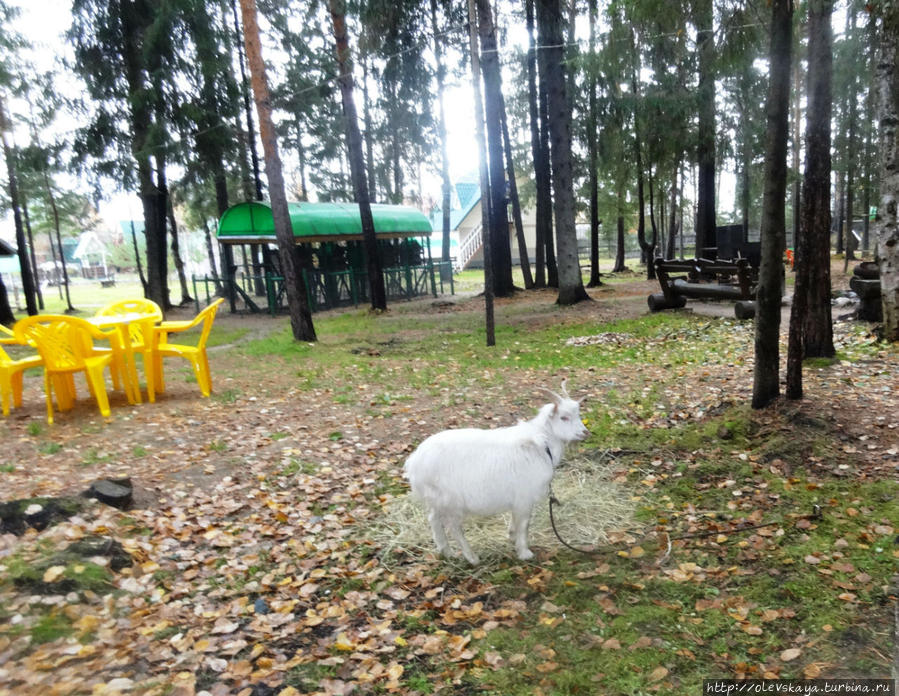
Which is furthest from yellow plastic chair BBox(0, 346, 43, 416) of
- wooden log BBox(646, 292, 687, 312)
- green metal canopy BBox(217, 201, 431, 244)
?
wooden log BBox(646, 292, 687, 312)

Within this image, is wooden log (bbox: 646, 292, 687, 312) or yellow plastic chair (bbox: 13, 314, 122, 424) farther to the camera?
wooden log (bbox: 646, 292, 687, 312)

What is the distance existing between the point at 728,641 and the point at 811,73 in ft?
19.4

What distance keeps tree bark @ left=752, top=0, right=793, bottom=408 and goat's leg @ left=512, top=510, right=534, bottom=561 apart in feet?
10.6

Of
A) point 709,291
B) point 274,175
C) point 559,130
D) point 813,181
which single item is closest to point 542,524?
point 813,181

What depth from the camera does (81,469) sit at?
19.3 ft

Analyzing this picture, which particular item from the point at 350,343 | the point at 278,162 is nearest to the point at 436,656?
the point at 350,343

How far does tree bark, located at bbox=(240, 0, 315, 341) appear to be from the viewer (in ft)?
41.5

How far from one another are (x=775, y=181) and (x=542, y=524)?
3.81m

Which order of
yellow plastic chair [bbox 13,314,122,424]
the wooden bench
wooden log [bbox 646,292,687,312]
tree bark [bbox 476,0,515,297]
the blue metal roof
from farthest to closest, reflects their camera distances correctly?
the blue metal roof → tree bark [bbox 476,0,515,297] → wooden log [bbox 646,292,687,312] → the wooden bench → yellow plastic chair [bbox 13,314,122,424]

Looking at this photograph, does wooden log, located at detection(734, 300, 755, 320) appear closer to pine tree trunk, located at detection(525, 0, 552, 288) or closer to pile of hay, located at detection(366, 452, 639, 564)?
pile of hay, located at detection(366, 452, 639, 564)

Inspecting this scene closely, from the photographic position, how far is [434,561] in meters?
4.38

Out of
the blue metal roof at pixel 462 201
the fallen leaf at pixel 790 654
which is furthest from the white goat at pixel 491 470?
the blue metal roof at pixel 462 201

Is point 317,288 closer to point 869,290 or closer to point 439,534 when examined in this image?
point 869,290

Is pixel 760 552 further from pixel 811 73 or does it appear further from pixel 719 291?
pixel 719 291
